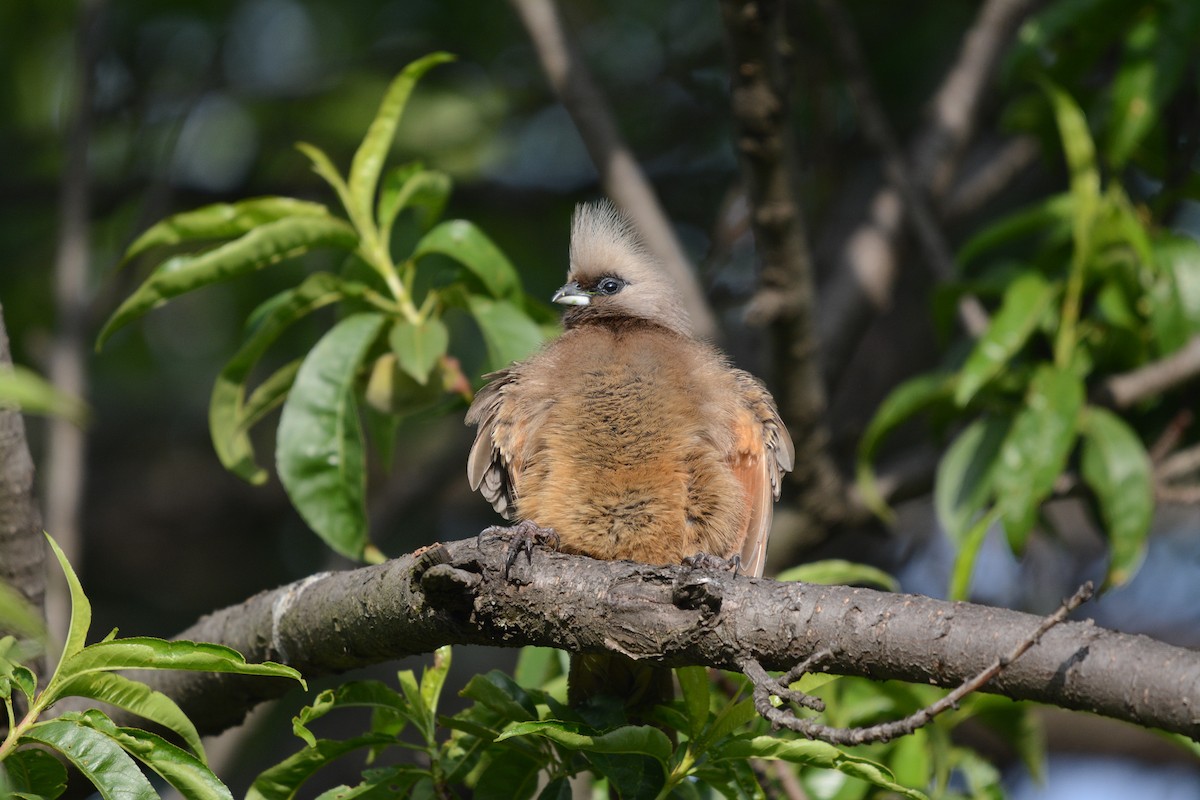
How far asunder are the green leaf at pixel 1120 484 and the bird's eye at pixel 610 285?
1.70 meters

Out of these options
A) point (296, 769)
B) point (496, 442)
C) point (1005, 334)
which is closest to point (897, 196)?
point (1005, 334)

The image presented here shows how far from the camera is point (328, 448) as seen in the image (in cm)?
342

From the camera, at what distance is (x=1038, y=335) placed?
471cm

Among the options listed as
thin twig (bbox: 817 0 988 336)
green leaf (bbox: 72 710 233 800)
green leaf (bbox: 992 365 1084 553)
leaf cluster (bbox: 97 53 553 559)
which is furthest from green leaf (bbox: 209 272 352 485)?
thin twig (bbox: 817 0 988 336)

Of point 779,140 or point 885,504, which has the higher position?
point 779,140

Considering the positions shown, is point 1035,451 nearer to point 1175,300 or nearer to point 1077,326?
point 1077,326

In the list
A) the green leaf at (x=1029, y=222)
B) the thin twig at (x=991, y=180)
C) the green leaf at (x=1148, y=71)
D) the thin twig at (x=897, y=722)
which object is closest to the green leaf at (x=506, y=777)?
the thin twig at (x=897, y=722)

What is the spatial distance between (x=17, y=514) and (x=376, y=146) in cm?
152

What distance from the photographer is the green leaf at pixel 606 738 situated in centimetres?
250

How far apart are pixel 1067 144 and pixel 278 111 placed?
4.50 m

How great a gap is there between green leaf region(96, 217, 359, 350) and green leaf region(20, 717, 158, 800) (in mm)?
1428

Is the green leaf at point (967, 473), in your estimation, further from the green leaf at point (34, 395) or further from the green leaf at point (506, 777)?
the green leaf at point (34, 395)

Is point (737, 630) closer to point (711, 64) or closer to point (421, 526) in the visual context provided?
point (711, 64)

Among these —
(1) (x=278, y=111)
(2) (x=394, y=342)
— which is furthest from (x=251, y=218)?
(1) (x=278, y=111)
